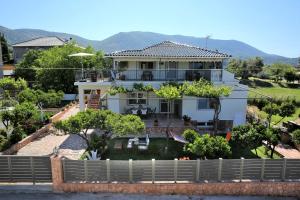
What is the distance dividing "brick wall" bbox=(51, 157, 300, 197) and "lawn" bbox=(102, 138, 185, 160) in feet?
13.5

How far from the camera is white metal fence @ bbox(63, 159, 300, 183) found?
1325 cm

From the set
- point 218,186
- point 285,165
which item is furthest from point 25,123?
point 285,165

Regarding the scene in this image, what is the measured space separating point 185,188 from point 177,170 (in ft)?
3.09

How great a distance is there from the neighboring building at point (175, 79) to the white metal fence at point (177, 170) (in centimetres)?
987

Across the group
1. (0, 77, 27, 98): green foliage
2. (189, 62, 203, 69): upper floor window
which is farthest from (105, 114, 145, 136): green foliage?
(0, 77, 27, 98): green foliage

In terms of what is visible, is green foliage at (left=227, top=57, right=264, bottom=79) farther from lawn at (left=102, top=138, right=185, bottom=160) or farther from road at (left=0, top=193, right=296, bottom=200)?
road at (left=0, top=193, right=296, bottom=200)

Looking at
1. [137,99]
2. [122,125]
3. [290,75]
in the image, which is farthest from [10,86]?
[290,75]

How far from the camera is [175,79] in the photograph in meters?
24.5

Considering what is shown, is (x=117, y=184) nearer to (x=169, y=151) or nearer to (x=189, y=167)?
(x=189, y=167)

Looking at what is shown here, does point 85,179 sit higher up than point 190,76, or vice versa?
point 190,76

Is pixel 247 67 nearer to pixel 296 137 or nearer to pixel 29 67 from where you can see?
pixel 29 67

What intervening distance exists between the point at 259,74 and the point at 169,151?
68.0 meters

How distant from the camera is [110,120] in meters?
15.5

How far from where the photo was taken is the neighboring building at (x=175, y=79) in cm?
2355
